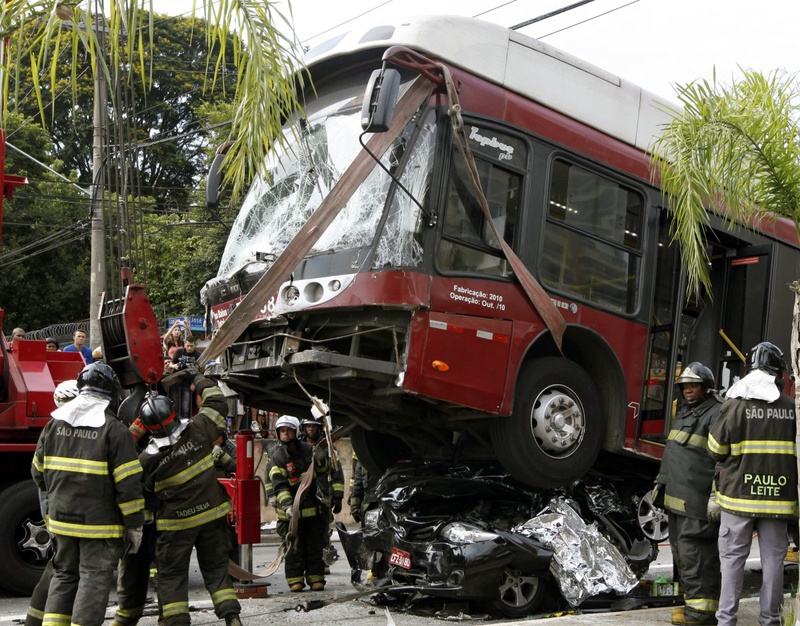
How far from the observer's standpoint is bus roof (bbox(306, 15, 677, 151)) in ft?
23.5

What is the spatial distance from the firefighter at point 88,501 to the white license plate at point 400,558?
2.01 meters

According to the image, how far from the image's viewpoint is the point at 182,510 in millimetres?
6652

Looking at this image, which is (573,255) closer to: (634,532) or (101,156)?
(634,532)

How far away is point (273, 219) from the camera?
7719mm


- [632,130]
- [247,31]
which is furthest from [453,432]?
[247,31]

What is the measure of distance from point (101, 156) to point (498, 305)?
417 inches

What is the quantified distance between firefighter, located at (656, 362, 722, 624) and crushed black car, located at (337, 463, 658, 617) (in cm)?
78

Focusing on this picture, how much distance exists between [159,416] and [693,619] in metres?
3.70

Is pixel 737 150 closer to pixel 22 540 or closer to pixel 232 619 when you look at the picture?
pixel 232 619

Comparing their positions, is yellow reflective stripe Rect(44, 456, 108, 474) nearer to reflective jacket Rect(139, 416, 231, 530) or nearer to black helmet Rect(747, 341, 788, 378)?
reflective jacket Rect(139, 416, 231, 530)

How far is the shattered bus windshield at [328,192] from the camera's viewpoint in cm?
688

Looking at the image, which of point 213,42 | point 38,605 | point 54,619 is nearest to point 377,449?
point 38,605

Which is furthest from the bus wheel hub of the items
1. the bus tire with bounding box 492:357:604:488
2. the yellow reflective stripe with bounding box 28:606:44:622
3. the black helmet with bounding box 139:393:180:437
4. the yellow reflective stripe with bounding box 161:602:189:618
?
the yellow reflective stripe with bounding box 28:606:44:622

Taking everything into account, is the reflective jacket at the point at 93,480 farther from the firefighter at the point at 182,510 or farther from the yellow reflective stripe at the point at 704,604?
the yellow reflective stripe at the point at 704,604
